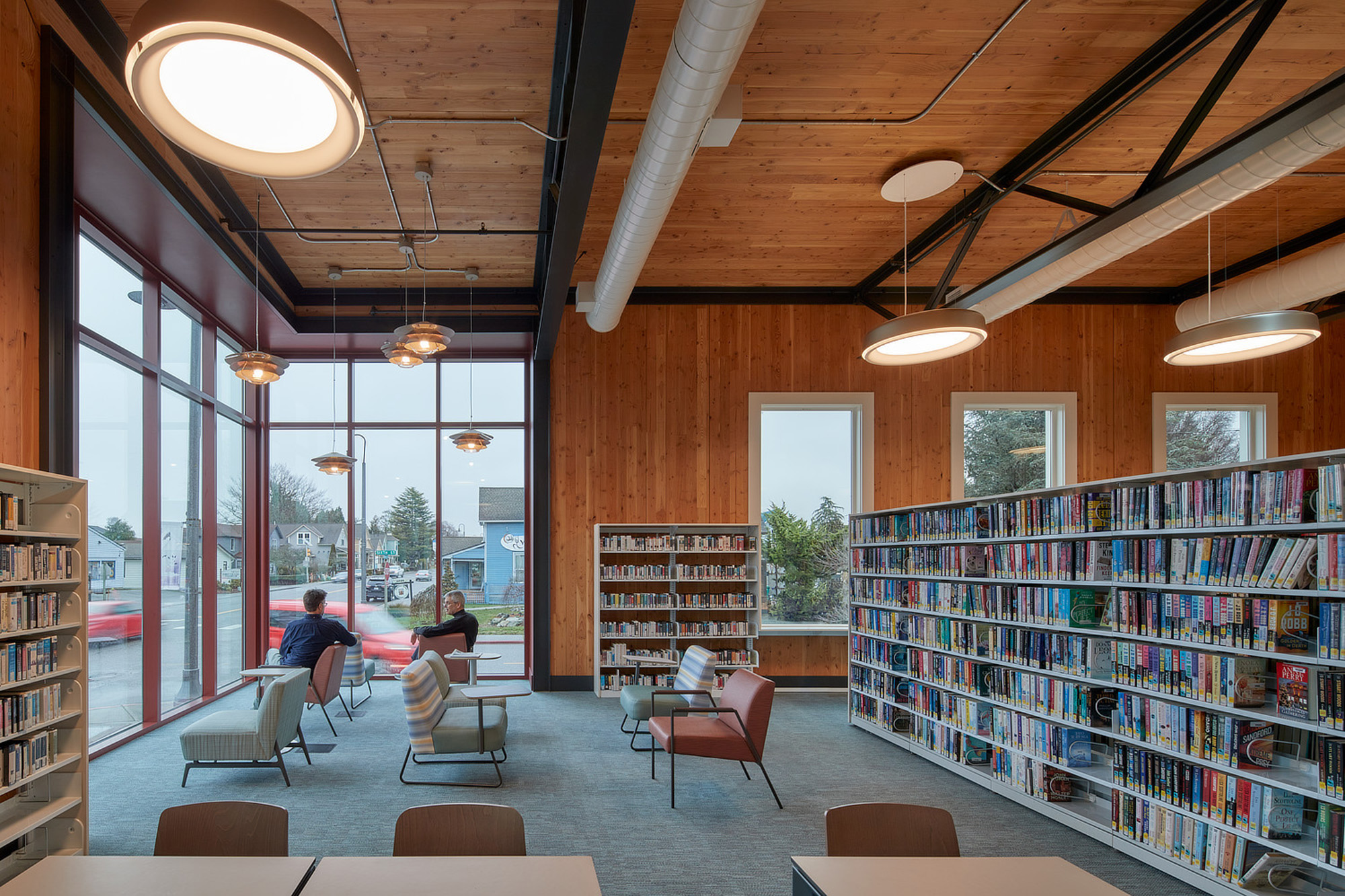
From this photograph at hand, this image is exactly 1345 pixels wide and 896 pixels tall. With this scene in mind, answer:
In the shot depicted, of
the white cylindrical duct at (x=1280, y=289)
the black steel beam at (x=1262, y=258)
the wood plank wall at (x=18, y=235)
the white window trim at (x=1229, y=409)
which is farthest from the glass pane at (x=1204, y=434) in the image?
Answer: the wood plank wall at (x=18, y=235)

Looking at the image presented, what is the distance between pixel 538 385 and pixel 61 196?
5.31 meters

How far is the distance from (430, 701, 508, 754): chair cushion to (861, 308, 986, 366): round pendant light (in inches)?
153

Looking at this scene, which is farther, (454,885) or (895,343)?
(895,343)

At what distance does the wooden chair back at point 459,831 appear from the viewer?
8.29ft

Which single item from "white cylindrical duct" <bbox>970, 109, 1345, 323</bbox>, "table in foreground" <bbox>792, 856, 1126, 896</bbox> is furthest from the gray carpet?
"white cylindrical duct" <bbox>970, 109, 1345, 323</bbox>

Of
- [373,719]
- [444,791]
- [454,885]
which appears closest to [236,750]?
[444,791]

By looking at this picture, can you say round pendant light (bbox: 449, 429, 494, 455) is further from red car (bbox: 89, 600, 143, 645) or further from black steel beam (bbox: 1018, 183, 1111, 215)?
black steel beam (bbox: 1018, 183, 1111, 215)

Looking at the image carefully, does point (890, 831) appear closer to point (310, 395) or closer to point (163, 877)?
point (163, 877)

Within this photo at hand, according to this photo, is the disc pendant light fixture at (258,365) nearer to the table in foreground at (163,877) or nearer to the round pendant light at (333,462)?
the round pendant light at (333,462)

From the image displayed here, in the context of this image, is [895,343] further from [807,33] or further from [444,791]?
[444,791]

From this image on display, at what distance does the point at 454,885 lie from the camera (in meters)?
2.21

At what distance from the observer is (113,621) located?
6.53 m

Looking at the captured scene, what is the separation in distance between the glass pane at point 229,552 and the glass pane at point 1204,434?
11.2 metres

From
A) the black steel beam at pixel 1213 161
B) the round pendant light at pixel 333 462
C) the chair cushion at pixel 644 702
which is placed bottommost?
the chair cushion at pixel 644 702
